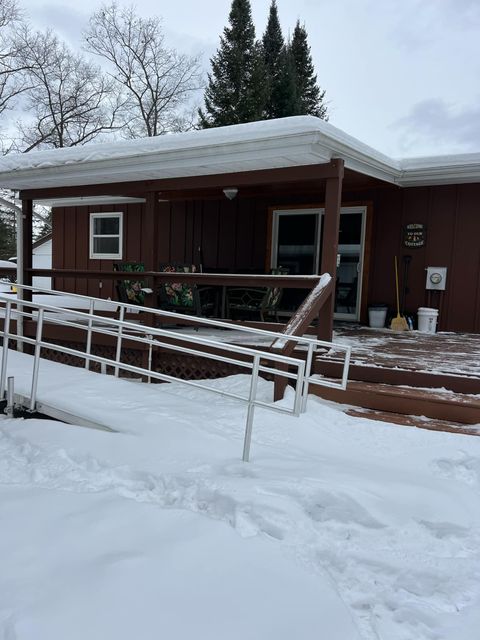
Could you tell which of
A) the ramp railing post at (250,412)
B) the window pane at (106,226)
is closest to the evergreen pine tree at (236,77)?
the window pane at (106,226)

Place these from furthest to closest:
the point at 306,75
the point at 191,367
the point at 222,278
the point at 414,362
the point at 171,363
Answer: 1. the point at 306,75
2. the point at 171,363
3. the point at 191,367
4. the point at 222,278
5. the point at 414,362

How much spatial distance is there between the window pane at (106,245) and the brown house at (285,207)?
2 cm

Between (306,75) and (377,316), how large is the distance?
87.5ft

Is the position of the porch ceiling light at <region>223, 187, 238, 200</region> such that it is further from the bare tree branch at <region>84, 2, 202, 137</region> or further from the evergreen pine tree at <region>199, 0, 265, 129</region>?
the bare tree branch at <region>84, 2, 202, 137</region>

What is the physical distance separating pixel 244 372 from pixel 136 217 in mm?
5393

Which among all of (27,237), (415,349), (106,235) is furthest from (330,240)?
(106,235)

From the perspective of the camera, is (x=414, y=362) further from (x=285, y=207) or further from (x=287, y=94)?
(x=287, y=94)

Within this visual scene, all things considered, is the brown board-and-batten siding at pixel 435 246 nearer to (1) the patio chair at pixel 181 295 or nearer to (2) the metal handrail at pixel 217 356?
(1) the patio chair at pixel 181 295

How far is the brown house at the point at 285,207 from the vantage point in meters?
4.89

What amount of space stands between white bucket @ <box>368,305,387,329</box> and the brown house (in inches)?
9.4

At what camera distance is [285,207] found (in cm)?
790

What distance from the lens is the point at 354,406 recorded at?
13.5 ft

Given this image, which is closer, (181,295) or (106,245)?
(181,295)

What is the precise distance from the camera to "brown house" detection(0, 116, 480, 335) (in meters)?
4.89
